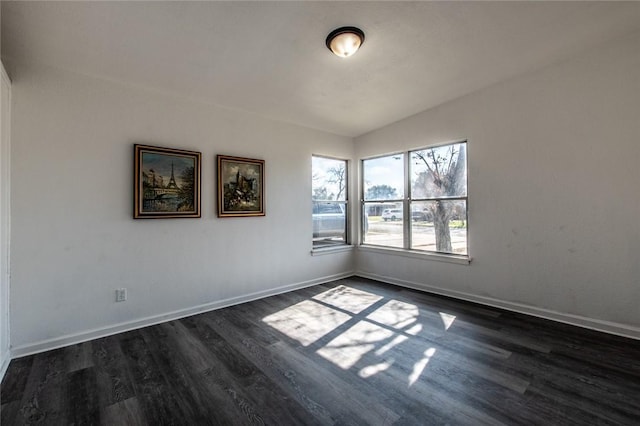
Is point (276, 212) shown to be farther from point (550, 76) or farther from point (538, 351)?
point (550, 76)

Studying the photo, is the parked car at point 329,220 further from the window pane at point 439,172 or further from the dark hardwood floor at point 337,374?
the dark hardwood floor at point 337,374

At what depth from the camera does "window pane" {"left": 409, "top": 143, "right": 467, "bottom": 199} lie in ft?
12.8

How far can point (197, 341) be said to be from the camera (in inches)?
106

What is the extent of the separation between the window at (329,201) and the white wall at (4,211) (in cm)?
329

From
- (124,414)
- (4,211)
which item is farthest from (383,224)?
(4,211)

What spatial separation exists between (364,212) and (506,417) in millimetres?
3659

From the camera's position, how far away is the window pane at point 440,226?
12.8 ft

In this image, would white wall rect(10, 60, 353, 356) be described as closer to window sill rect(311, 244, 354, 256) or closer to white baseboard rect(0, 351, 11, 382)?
white baseboard rect(0, 351, 11, 382)

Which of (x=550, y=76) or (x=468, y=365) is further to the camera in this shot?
(x=550, y=76)

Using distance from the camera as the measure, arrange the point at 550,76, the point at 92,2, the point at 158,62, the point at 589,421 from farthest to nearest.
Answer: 1. the point at 550,76
2. the point at 158,62
3. the point at 92,2
4. the point at 589,421

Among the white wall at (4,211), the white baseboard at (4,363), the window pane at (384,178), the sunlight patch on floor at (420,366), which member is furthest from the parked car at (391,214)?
the white baseboard at (4,363)

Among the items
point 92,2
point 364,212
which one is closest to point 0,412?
point 92,2

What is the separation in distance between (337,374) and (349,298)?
5.71ft

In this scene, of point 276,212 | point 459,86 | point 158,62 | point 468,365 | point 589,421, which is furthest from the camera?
point 276,212
